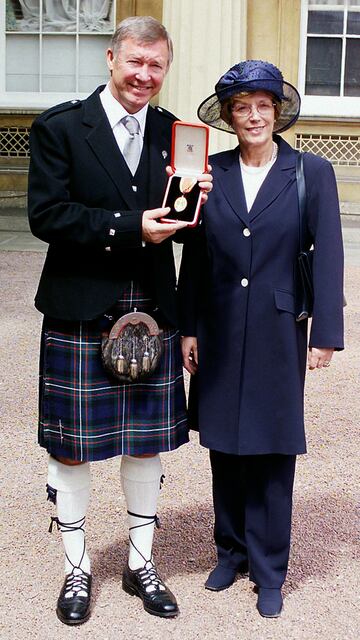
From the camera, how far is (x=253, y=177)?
338cm

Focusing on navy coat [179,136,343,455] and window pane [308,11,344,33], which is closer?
navy coat [179,136,343,455]

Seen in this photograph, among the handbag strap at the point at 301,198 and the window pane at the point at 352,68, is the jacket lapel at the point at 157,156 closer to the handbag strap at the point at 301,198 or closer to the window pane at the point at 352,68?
the handbag strap at the point at 301,198

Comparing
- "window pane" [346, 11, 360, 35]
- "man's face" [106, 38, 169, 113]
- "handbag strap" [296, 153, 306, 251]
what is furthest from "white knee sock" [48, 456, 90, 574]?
"window pane" [346, 11, 360, 35]

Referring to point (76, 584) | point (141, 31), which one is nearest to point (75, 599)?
point (76, 584)

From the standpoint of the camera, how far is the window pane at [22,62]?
13.5m

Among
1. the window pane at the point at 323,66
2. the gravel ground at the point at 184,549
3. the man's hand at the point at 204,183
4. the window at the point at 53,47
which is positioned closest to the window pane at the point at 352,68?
the window pane at the point at 323,66

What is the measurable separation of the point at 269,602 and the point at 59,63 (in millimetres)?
10985

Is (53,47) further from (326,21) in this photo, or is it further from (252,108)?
(252,108)

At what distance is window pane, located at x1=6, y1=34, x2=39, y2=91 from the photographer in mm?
13516

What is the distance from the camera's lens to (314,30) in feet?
43.4

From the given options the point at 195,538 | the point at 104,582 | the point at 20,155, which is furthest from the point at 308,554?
the point at 20,155

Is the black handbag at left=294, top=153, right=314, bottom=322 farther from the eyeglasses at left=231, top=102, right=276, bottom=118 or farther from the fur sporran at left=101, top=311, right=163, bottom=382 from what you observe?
the fur sporran at left=101, top=311, right=163, bottom=382

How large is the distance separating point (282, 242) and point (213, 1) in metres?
9.11

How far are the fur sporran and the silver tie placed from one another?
46cm
